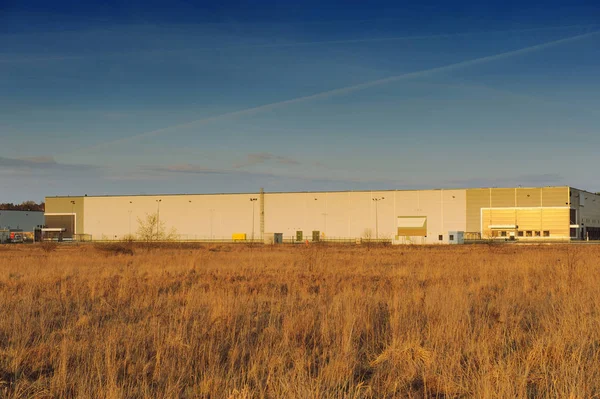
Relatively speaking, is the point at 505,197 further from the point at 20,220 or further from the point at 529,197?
the point at 20,220

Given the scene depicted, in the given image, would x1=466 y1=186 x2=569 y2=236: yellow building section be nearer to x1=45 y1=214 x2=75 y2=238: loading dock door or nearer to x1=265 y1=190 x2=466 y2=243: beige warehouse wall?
x1=265 y1=190 x2=466 y2=243: beige warehouse wall

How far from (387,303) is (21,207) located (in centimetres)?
19216

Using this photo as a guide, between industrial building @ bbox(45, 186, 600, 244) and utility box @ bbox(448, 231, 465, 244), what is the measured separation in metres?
0.15

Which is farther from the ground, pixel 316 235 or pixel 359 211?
pixel 359 211

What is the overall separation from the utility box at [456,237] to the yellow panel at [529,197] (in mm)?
11087

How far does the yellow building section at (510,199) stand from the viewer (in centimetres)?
8725

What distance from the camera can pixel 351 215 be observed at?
95500 mm

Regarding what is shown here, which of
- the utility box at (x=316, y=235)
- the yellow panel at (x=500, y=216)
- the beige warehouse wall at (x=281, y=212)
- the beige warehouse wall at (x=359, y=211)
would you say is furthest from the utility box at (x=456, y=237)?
the utility box at (x=316, y=235)

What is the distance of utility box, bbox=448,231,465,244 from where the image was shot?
278 ft

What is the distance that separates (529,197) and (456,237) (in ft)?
45.1

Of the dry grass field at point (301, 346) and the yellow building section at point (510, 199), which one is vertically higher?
the yellow building section at point (510, 199)

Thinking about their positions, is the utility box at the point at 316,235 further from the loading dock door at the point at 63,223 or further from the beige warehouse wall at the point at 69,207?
the loading dock door at the point at 63,223

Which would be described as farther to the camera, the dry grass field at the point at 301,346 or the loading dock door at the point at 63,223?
the loading dock door at the point at 63,223

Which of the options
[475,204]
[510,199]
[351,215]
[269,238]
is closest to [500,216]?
[510,199]
